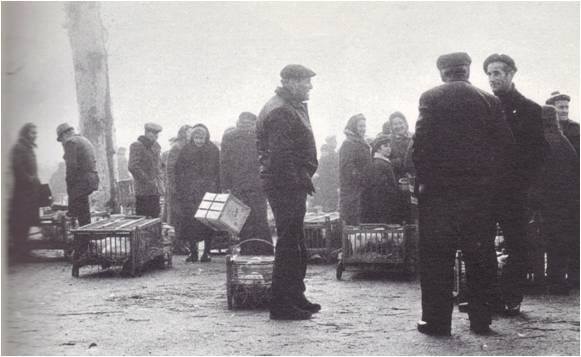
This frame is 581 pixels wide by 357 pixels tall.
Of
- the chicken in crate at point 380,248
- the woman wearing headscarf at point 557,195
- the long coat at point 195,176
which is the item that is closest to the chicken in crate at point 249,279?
the chicken in crate at point 380,248

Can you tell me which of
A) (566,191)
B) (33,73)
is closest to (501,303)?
(566,191)

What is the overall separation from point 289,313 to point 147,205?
545 cm

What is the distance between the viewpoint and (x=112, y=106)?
10984 mm

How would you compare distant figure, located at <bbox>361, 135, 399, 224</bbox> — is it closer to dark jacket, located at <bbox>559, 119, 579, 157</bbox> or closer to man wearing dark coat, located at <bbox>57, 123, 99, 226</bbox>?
dark jacket, located at <bbox>559, 119, 579, 157</bbox>

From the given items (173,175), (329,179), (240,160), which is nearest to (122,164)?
(329,179)

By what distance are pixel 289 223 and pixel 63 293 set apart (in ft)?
9.57

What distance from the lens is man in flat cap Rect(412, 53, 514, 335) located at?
4.93 meters

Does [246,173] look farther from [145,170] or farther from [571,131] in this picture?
[571,131]

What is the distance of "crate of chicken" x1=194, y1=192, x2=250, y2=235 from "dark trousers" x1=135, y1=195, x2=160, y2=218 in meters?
2.51

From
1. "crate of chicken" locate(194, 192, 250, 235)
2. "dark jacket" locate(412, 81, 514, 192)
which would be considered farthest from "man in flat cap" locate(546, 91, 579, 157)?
"crate of chicken" locate(194, 192, 250, 235)

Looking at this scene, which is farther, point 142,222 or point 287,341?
point 142,222

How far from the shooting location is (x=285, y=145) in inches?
221

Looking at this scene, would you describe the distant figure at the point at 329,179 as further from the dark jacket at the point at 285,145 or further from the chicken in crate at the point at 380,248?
the dark jacket at the point at 285,145

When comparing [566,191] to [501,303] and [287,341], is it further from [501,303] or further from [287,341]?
[287,341]
